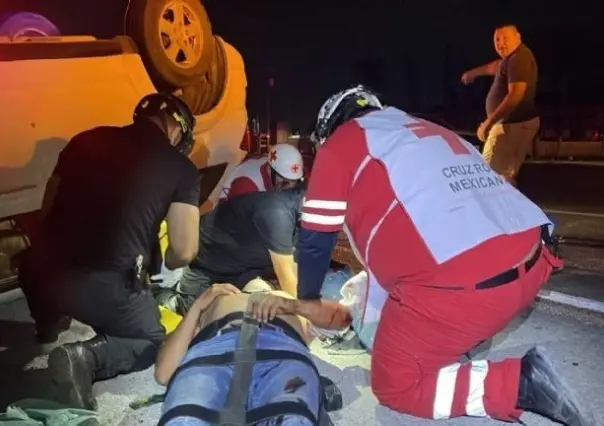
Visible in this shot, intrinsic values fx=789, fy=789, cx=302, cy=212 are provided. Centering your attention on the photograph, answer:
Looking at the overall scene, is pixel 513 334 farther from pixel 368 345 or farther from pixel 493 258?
pixel 493 258

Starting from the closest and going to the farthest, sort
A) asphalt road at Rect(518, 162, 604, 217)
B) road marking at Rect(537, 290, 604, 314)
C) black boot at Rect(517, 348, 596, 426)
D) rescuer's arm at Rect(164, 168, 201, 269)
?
black boot at Rect(517, 348, 596, 426)
rescuer's arm at Rect(164, 168, 201, 269)
road marking at Rect(537, 290, 604, 314)
asphalt road at Rect(518, 162, 604, 217)

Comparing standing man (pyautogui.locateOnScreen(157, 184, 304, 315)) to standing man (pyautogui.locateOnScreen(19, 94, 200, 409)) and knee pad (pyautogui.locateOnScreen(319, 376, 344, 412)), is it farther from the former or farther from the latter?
knee pad (pyautogui.locateOnScreen(319, 376, 344, 412))

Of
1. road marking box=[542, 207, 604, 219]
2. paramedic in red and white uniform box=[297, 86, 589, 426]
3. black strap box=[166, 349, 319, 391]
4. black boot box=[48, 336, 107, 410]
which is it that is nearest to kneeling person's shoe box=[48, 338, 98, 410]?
black boot box=[48, 336, 107, 410]

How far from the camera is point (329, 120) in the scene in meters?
3.38

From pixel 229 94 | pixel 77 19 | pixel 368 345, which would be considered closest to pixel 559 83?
pixel 77 19

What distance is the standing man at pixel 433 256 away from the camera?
304 cm

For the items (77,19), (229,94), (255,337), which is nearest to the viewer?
(255,337)

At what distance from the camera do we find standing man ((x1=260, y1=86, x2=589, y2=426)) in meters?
3.04

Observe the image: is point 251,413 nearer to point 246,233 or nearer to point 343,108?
point 343,108

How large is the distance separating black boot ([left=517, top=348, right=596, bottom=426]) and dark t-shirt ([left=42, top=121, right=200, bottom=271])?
1.84 meters

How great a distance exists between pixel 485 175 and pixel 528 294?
1.69 feet

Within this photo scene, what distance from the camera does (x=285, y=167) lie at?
4.50 m

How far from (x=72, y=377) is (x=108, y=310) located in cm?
42

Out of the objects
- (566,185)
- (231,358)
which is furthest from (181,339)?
(566,185)
